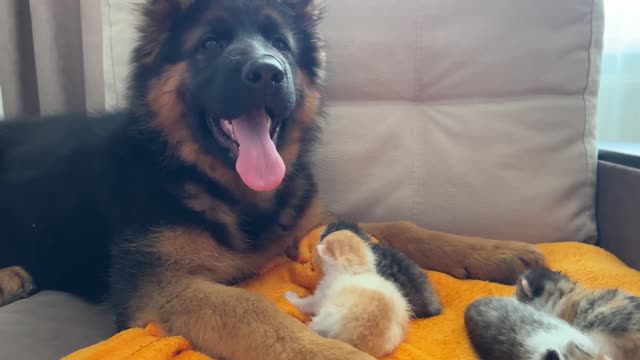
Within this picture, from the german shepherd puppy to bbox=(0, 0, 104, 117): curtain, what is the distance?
69 centimetres

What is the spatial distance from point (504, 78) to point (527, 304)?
93cm

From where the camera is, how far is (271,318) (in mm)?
1188

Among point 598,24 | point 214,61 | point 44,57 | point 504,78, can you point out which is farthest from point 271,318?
point 44,57

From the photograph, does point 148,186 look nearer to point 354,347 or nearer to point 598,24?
point 354,347

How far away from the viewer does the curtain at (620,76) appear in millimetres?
2168

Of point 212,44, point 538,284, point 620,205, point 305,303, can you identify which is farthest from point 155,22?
point 620,205

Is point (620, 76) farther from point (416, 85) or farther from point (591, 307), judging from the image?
point (591, 307)

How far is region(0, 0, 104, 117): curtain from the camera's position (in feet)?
7.88

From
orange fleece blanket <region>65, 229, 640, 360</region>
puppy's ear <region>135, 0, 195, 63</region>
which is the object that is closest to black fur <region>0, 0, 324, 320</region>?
puppy's ear <region>135, 0, 195, 63</region>

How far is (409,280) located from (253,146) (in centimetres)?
58

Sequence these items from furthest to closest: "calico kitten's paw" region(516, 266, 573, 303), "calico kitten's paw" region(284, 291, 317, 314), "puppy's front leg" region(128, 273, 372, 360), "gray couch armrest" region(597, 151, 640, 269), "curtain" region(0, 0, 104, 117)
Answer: "curtain" region(0, 0, 104, 117) → "gray couch armrest" region(597, 151, 640, 269) → "calico kitten's paw" region(284, 291, 317, 314) → "calico kitten's paw" region(516, 266, 573, 303) → "puppy's front leg" region(128, 273, 372, 360)

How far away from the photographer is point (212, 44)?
1.57 meters

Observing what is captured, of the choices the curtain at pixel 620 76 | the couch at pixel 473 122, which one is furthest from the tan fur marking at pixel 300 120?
the curtain at pixel 620 76

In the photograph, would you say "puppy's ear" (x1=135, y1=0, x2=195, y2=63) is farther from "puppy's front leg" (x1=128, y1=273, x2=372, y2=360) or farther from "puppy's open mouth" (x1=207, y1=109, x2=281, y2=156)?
"puppy's front leg" (x1=128, y1=273, x2=372, y2=360)
